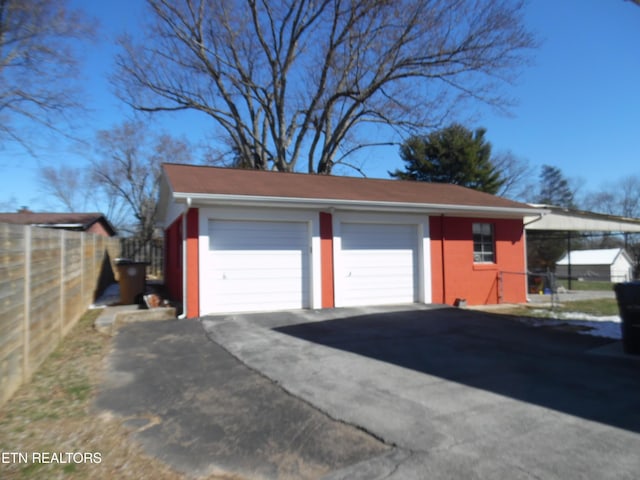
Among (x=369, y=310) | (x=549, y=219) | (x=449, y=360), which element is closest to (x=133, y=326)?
(x=369, y=310)

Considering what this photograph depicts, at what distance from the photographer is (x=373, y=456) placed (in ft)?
10.1

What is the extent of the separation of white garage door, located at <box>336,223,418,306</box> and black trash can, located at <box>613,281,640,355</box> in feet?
17.1

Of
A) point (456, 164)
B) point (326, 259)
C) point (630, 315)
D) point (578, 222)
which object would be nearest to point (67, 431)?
point (326, 259)

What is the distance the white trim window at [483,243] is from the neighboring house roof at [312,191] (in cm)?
71

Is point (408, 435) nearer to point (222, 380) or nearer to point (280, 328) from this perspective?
point (222, 380)

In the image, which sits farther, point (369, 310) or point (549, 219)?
point (549, 219)

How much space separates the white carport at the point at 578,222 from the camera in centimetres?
1575

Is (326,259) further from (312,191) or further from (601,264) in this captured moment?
(601,264)

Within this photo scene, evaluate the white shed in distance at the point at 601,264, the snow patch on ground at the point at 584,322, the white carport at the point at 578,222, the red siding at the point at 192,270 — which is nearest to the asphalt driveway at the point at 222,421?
the red siding at the point at 192,270

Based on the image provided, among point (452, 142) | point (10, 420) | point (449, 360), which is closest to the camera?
point (10, 420)

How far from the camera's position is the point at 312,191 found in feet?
34.2

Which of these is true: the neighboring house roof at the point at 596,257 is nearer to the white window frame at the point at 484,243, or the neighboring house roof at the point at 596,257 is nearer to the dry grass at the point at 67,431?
the white window frame at the point at 484,243

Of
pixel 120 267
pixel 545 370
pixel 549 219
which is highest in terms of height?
pixel 549 219

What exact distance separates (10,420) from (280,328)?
464 cm
